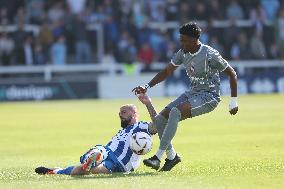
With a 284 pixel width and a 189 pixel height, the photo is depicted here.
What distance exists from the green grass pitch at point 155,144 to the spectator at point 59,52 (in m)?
2.47

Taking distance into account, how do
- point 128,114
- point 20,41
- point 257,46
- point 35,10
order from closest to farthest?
point 128,114 → point 20,41 → point 35,10 → point 257,46

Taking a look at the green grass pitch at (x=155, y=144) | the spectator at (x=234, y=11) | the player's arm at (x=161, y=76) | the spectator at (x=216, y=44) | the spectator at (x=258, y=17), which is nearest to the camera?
the green grass pitch at (x=155, y=144)

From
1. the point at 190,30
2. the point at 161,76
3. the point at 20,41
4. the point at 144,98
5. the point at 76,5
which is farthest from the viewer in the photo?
the point at 76,5

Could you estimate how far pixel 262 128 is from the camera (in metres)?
21.4

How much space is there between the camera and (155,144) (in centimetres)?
1844

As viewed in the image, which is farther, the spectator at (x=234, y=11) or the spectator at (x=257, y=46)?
the spectator at (x=234, y=11)

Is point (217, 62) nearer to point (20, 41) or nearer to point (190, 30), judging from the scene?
point (190, 30)

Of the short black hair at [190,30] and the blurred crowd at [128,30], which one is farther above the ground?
the short black hair at [190,30]

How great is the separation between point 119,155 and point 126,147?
16cm

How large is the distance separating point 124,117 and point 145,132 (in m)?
0.41

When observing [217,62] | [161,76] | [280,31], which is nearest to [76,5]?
[280,31]

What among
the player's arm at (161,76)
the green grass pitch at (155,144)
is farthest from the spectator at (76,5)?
the player's arm at (161,76)

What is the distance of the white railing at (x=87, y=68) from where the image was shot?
35219mm

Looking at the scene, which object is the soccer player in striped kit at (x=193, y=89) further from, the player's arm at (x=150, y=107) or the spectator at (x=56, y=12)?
the spectator at (x=56, y=12)
